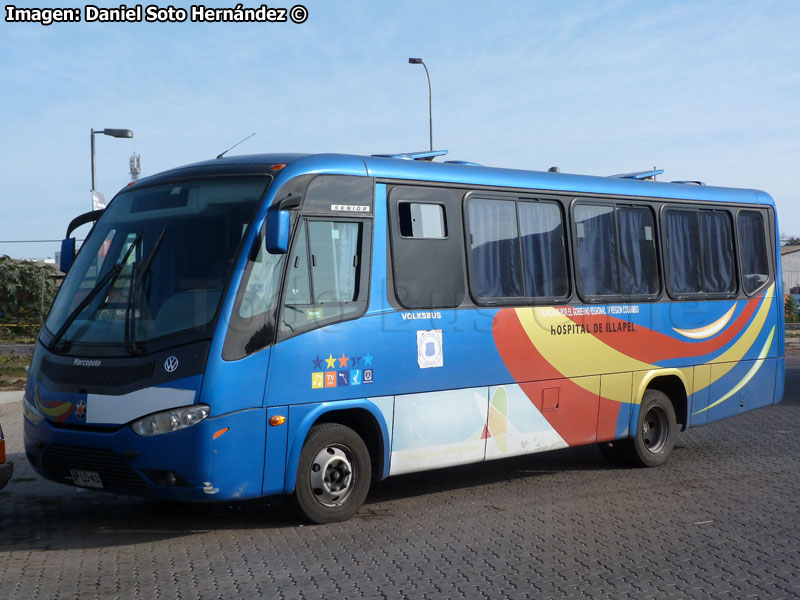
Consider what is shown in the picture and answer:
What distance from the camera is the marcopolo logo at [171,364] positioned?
7.49 metres

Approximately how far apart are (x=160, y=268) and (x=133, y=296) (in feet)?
0.98

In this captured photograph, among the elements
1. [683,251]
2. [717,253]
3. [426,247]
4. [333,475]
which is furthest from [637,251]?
[333,475]

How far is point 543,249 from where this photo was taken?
33.9 feet

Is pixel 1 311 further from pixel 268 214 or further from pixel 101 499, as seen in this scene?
pixel 268 214

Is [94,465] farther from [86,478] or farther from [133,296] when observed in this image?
[133,296]

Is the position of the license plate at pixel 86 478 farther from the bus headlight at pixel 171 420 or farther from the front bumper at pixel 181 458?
the bus headlight at pixel 171 420

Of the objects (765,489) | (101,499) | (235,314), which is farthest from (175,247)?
(765,489)

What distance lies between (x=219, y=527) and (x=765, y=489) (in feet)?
16.8

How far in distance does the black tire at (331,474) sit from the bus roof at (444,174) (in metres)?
2.12

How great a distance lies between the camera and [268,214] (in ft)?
25.2

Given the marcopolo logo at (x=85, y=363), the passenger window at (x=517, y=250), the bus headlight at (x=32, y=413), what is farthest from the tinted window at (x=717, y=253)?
the bus headlight at (x=32, y=413)

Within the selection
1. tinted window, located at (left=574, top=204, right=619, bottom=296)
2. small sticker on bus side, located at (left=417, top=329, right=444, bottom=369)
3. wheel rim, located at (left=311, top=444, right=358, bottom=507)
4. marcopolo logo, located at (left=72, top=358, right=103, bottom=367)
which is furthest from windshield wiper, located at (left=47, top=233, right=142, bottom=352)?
tinted window, located at (left=574, top=204, right=619, bottom=296)

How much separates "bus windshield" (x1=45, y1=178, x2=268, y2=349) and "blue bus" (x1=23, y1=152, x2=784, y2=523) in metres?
0.02

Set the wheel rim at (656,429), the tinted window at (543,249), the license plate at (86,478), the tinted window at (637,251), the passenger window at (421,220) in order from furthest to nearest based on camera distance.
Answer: the wheel rim at (656,429) → the tinted window at (637,251) → the tinted window at (543,249) → the passenger window at (421,220) → the license plate at (86,478)
